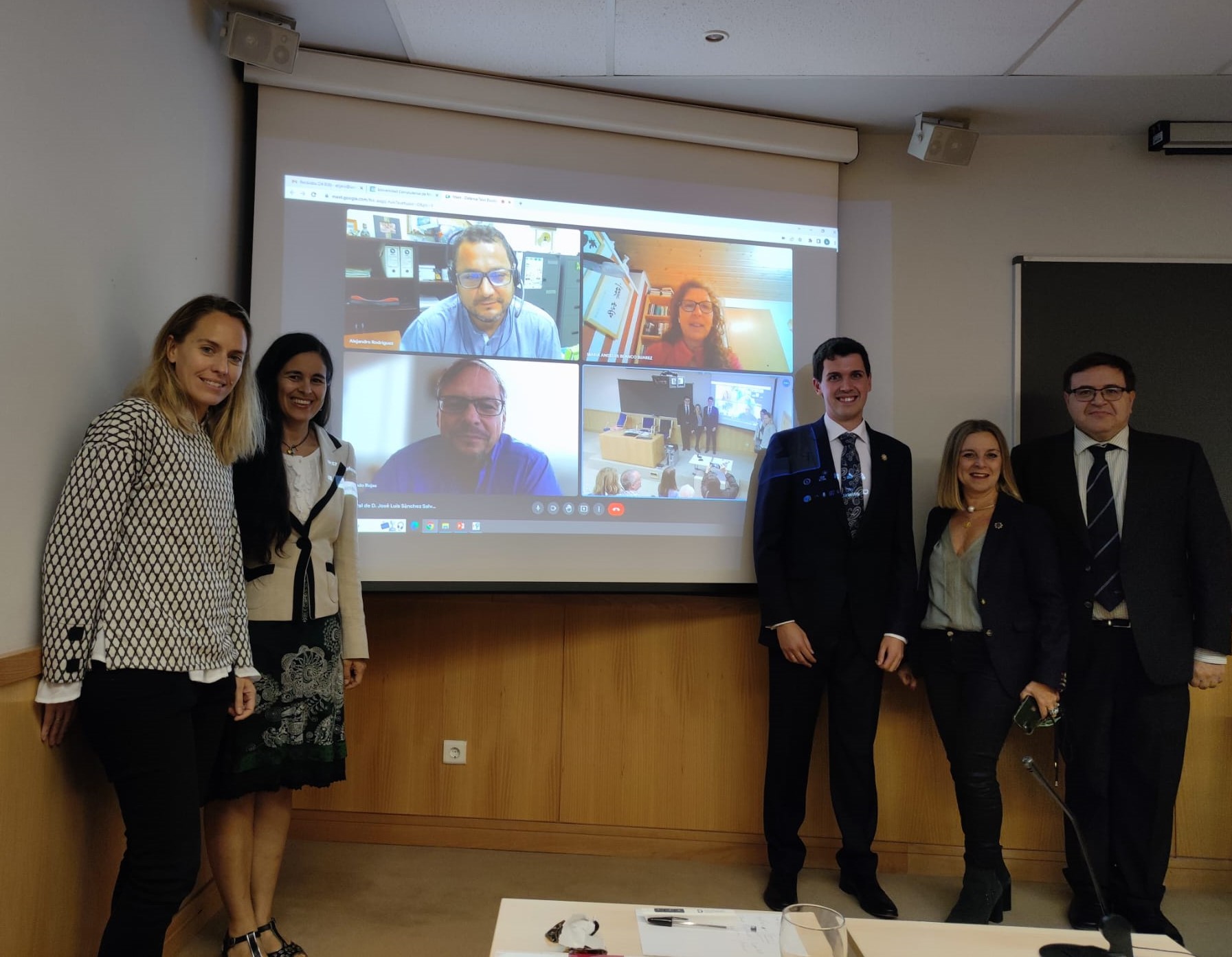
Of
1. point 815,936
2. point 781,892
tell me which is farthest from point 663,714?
point 815,936

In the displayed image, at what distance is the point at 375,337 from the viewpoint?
8.87 ft

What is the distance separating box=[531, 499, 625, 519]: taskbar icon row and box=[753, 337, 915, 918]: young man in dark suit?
47 cm

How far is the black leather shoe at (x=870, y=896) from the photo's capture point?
8.69ft

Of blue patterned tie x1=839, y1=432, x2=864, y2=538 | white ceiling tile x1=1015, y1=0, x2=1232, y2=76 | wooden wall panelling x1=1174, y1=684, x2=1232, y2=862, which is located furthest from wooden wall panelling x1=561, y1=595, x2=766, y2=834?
white ceiling tile x1=1015, y1=0, x2=1232, y2=76

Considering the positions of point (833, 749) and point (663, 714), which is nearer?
point (833, 749)

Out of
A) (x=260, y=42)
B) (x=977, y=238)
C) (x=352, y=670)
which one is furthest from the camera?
(x=977, y=238)

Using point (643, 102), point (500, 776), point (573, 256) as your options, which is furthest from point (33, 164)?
point (500, 776)

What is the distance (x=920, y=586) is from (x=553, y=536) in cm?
122

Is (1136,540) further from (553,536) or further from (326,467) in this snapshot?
(326,467)

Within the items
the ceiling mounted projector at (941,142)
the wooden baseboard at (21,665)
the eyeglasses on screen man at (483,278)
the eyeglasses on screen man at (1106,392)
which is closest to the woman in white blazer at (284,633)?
the wooden baseboard at (21,665)

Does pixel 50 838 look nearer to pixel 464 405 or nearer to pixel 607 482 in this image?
pixel 464 405

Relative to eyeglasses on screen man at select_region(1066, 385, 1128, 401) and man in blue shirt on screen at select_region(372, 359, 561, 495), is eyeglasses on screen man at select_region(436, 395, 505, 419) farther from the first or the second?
eyeglasses on screen man at select_region(1066, 385, 1128, 401)

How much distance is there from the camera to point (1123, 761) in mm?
2670

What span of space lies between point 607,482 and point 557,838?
1.31 metres
